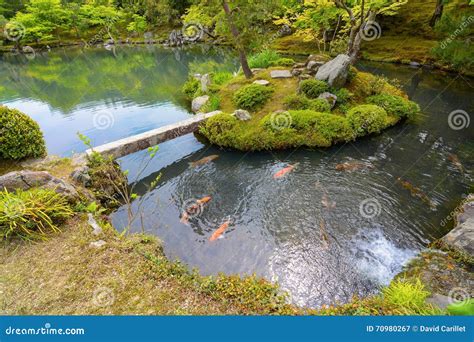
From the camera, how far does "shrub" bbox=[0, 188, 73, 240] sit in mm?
6559

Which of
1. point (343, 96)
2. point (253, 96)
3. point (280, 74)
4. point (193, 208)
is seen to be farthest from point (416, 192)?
point (280, 74)

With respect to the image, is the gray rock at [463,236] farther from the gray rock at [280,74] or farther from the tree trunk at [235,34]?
the tree trunk at [235,34]

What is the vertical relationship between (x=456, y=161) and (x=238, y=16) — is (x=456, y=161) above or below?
below

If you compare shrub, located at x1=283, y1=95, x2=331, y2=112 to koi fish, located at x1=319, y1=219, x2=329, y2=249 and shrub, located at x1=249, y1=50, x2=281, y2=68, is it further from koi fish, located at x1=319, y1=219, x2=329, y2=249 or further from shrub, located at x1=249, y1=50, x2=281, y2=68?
koi fish, located at x1=319, y1=219, x2=329, y2=249

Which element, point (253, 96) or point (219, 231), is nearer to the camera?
point (219, 231)

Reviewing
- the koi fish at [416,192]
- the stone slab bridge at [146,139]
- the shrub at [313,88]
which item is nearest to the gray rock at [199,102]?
the stone slab bridge at [146,139]

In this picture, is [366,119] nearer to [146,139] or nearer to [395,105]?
A: [395,105]

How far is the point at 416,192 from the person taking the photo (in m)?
9.12

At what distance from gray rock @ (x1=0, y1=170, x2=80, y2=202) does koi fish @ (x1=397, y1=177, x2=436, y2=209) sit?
10.1 meters

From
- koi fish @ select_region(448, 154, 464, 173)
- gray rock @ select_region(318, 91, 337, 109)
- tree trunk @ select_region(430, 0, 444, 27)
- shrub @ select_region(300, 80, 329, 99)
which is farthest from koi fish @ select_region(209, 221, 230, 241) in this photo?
tree trunk @ select_region(430, 0, 444, 27)

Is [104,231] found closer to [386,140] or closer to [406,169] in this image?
[406,169]

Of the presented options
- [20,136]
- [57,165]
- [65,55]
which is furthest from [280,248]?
[65,55]

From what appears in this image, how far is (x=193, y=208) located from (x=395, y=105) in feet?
36.4

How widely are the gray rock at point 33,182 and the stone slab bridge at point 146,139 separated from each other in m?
2.57
